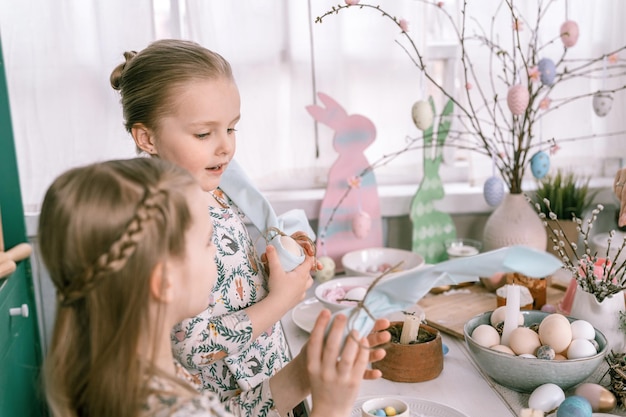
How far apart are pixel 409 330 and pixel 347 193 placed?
66cm

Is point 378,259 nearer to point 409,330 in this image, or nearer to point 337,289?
point 337,289

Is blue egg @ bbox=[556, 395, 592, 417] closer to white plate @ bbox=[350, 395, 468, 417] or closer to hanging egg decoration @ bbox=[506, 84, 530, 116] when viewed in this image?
white plate @ bbox=[350, 395, 468, 417]

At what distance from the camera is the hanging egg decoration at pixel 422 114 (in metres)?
1.75

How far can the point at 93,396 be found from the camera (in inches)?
31.0

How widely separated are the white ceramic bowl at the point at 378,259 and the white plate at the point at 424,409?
65 cm

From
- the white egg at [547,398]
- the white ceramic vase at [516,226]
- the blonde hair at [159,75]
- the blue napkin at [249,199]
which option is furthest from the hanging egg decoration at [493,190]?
the blonde hair at [159,75]

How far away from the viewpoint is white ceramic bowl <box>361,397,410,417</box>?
3.49ft

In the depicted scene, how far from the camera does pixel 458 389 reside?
1.21 metres

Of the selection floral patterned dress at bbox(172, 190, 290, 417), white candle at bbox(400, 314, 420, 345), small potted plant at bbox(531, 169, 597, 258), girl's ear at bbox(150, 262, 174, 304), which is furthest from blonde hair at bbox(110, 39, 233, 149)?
small potted plant at bbox(531, 169, 597, 258)

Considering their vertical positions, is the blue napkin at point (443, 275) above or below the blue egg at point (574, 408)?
above

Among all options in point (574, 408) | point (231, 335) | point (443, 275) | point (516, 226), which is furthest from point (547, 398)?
point (516, 226)

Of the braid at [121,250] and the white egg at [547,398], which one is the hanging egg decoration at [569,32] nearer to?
the white egg at [547,398]

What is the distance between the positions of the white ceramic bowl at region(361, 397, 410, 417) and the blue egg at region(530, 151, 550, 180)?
90 cm

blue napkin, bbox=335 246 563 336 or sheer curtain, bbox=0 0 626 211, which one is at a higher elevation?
sheer curtain, bbox=0 0 626 211
